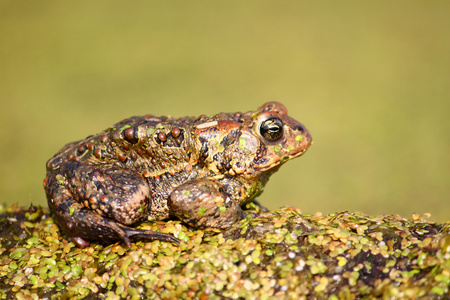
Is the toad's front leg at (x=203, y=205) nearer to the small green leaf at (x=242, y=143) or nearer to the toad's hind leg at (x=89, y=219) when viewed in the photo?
the toad's hind leg at (x=89, y=219)

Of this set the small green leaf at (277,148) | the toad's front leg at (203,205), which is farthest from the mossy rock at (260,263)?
the small green leaf at (277,148)

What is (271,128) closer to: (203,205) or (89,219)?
(203,205)

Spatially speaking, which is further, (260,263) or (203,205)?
(203,205)

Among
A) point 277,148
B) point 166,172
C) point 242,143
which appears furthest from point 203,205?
point 277,148

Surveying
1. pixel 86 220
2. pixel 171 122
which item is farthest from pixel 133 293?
pixel 171 122

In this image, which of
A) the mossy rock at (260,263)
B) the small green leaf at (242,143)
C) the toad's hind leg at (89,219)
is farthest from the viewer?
the small green leaf at (242,143)

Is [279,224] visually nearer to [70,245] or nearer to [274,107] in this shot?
[274,107]

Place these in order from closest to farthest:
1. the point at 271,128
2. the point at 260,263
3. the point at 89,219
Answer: the point at 260,263, the point at 89,219, the point at 271,128
